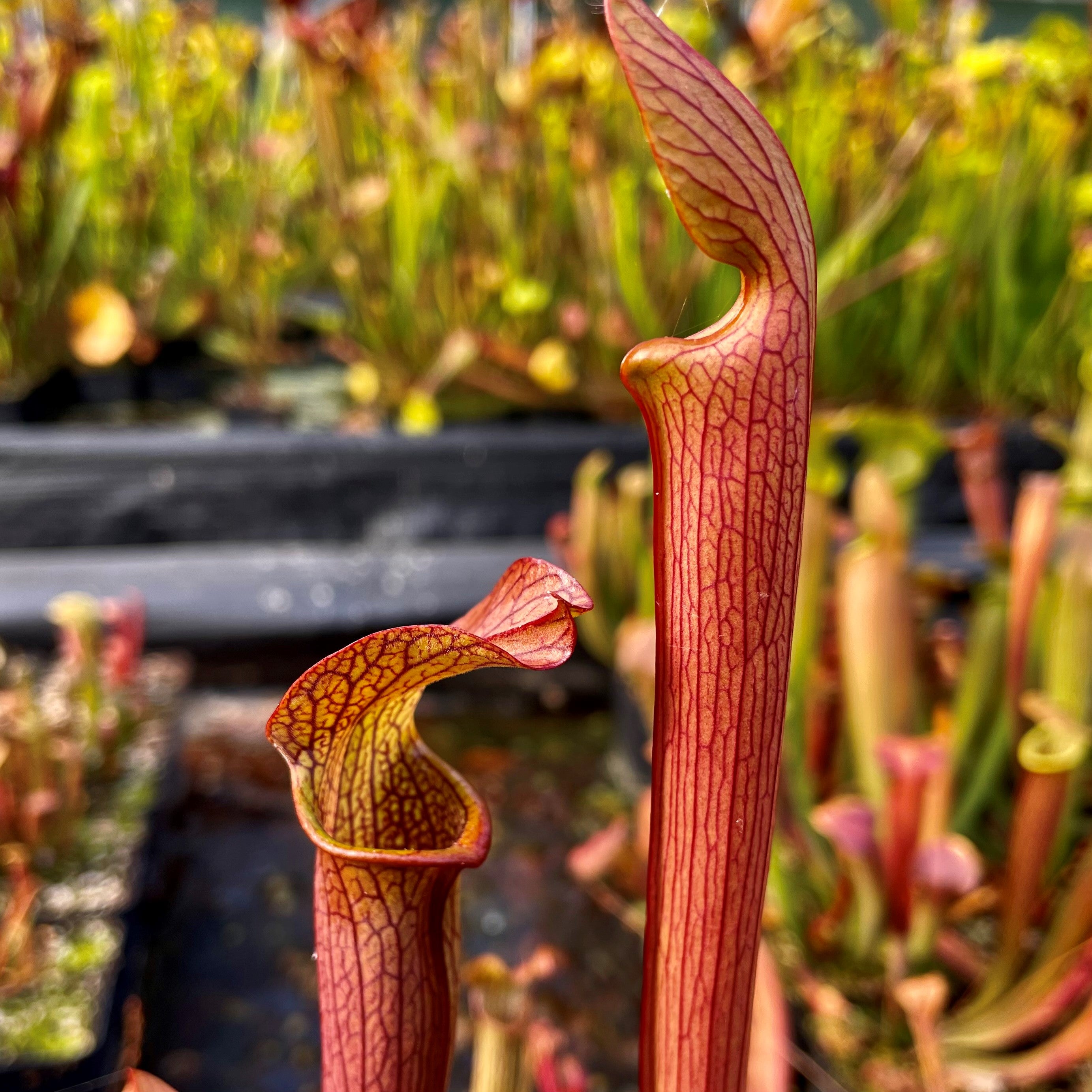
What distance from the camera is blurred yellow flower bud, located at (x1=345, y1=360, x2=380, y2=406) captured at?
5.37 ft

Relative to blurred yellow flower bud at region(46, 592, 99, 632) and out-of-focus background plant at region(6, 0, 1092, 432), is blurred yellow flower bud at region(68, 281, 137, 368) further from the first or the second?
blurred yellow flower bud at region(46, 592, 99, 632)

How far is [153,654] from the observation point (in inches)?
52.9

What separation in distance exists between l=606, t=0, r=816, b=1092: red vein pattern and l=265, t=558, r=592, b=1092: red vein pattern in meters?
0.05

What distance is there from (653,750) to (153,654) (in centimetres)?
127

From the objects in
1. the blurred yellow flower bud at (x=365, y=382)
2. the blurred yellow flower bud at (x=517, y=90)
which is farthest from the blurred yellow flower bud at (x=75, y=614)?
the blurred yellow flower bud at (x=517, y=90)

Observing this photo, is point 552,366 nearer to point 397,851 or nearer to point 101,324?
point 101,324

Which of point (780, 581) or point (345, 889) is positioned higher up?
point (780, 581)

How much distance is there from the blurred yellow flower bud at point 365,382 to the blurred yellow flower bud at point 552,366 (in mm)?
302

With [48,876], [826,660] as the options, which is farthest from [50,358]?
[826,660]

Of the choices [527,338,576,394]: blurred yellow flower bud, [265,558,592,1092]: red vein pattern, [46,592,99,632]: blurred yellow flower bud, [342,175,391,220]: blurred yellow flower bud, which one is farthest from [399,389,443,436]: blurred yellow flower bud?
[265,558,592,1092]: red vein pattern

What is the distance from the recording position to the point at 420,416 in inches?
61.1

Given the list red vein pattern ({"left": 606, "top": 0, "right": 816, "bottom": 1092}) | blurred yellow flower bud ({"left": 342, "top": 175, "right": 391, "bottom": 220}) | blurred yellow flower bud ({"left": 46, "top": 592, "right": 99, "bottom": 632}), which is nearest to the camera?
red vein pattern ({"left": 606, "top": 0, "right": 816, "bottom": 1092})

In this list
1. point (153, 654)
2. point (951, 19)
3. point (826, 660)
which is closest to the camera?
point (826, 660)

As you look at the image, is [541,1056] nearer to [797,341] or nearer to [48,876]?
[797,341]
